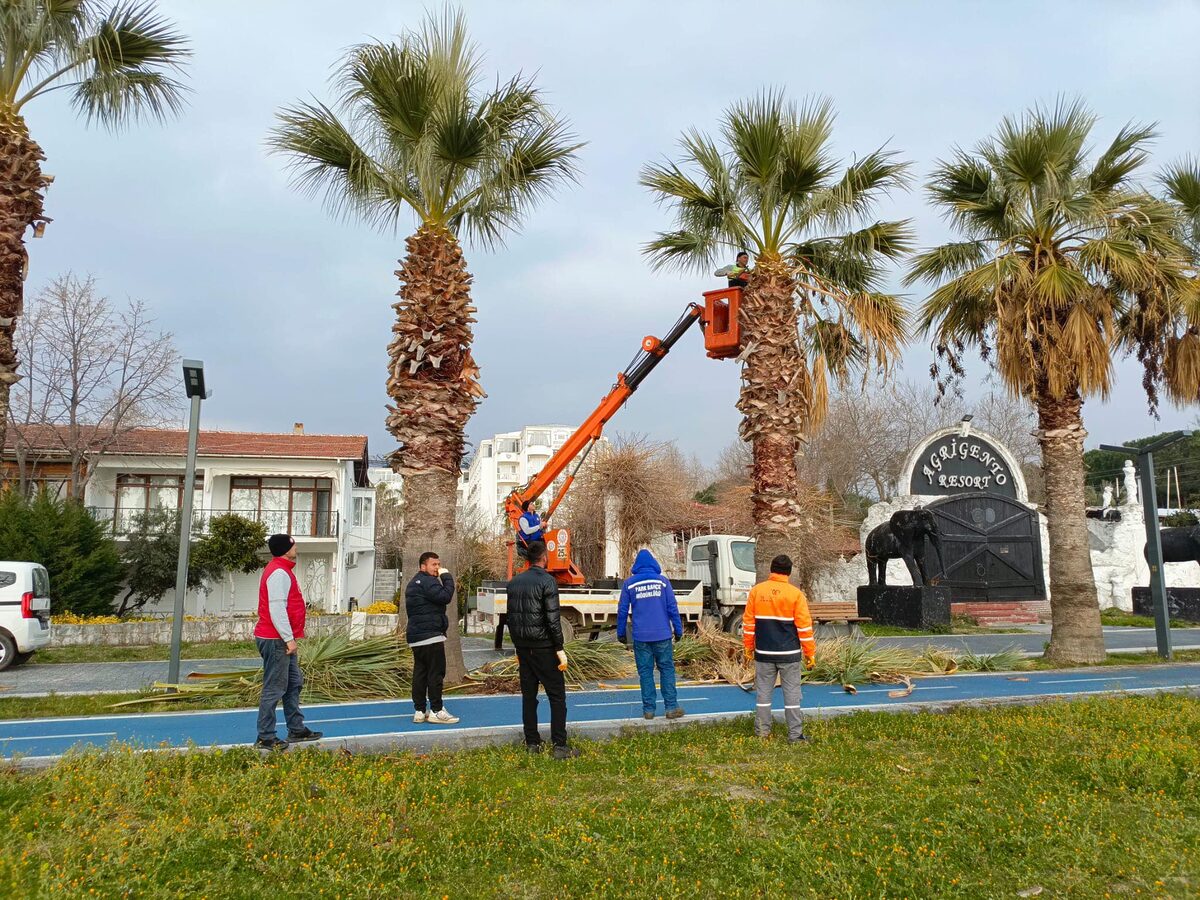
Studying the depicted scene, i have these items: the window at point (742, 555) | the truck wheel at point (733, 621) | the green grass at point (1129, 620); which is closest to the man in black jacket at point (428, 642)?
the truck wheel at point (733, 621)

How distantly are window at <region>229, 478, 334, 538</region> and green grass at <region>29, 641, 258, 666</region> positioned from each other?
13183 mm

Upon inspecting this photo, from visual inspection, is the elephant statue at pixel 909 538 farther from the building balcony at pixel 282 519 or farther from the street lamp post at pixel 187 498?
the building balcony at pixel 282 519

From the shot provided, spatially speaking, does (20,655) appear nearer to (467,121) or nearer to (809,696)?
(467,121)

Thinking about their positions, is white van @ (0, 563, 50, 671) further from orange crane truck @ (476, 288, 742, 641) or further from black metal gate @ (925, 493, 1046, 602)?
black metal gate @ (925, 493, 1046, 602)

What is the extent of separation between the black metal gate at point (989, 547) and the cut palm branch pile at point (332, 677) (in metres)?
19.6

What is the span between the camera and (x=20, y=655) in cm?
1514

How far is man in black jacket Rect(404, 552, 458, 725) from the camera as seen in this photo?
8.83m

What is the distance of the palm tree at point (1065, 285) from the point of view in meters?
14.1

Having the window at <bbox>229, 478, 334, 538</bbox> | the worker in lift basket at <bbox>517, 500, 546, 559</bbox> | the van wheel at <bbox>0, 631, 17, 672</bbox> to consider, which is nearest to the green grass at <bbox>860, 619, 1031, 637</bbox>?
the worker in lift basket at <bbox>517, 500, 546, 559</bbox>

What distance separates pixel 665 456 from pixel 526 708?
25691 millimetres

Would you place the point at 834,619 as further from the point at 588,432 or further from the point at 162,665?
the point at 162,665

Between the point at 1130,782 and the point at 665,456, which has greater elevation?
the point at 665,456

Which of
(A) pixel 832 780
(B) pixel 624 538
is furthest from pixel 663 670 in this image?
(B) pixel 624 538

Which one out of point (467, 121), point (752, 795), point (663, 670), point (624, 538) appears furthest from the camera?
point (624, 538)
